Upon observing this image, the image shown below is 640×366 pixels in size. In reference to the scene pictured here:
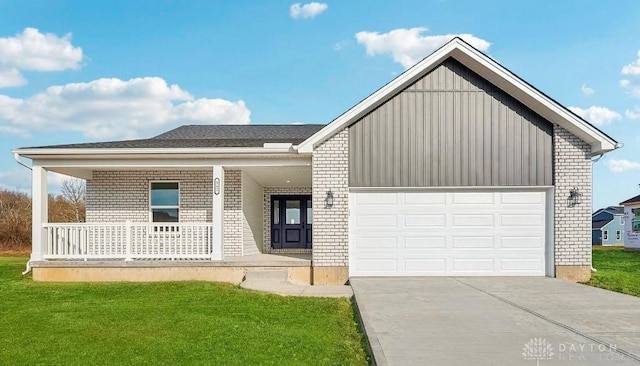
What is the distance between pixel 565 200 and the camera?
35.1ft

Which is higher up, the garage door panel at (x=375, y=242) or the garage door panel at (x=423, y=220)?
the garage door panel at (x=423, y=220)

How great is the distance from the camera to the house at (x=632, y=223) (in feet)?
96.9

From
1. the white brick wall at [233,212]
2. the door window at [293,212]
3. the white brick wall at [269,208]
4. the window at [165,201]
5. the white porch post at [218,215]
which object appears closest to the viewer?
the white porch post at [218,215]


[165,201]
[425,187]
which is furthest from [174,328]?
[165,201]

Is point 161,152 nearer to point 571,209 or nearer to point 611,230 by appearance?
point 571,209

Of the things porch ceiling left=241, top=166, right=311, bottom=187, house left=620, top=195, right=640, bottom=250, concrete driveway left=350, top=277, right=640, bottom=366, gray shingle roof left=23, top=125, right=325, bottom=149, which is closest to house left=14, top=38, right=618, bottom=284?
porch ceiling left=241, top=166, right=311, bottom=187

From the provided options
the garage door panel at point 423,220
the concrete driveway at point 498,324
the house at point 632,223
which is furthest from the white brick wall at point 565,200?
the house at point 632,223

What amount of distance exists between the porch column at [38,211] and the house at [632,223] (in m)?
31.1

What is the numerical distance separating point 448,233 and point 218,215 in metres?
5.37

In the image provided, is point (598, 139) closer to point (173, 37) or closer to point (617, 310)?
point (617, 310)

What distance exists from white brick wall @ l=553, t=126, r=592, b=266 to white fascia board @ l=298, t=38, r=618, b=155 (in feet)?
0.82

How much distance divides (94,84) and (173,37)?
6148 mm

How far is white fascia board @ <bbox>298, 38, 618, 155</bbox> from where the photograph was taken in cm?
1017

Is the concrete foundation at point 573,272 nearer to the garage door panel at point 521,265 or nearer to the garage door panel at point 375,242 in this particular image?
the garage door panel at point 521,265
